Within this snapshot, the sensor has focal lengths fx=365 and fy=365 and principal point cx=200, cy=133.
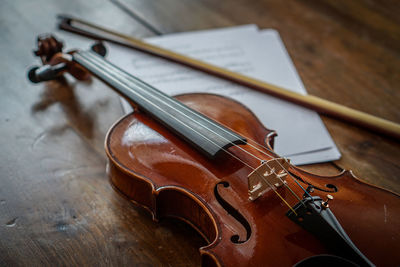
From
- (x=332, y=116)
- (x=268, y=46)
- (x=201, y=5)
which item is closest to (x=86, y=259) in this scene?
(x=332, y=116)

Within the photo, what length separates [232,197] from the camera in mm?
672

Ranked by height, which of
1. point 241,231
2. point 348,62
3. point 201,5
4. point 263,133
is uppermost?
point 201,5

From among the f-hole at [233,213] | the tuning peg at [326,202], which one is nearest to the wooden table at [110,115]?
the f-hole at [233,213]

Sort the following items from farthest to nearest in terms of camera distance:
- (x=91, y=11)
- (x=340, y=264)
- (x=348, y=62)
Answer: (x=91, y=11)
(x=348, y=62)
(x=340, y=264)

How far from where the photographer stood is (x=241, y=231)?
0.63 metres

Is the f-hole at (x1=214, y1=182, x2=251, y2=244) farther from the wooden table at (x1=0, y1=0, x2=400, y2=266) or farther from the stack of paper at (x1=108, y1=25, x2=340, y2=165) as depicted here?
the stack of paper at (x1=108, y1=25, x2=340, y2=165)

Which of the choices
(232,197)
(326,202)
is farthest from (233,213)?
(326,202)

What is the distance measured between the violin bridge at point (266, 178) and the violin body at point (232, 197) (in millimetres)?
13

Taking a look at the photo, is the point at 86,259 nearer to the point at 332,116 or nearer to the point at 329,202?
the point at 329,202

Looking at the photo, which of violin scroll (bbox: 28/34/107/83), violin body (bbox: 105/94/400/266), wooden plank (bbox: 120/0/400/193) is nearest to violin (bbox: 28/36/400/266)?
violin body (bbox: 105/94/400/266)

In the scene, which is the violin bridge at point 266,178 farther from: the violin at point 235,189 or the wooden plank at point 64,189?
the wooden plank at point 64,189

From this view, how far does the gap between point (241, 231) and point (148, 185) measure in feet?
0.70

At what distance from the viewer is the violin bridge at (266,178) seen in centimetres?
65

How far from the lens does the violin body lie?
59 cm
